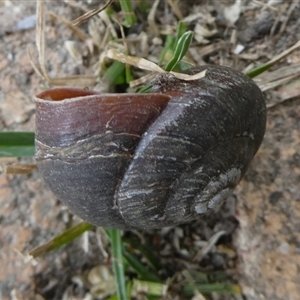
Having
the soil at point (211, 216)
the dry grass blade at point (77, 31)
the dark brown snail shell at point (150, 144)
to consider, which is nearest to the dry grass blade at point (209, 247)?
the soil at point (211, 216)

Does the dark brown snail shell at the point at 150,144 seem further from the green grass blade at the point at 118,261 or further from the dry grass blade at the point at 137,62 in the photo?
the green grass blade at the point at 118,261

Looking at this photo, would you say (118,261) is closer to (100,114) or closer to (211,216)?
(211,216)

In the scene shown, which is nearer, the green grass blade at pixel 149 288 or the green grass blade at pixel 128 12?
the green grass blade at pixel 149 288

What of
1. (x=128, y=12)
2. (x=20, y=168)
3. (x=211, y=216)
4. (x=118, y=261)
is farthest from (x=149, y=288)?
(x=128, y=12)

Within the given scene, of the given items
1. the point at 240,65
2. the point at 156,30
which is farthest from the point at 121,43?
the point at 240,65

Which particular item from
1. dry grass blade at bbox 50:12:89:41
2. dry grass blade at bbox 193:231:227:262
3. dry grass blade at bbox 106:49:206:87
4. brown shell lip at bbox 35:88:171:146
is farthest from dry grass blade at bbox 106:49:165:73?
dry grass blade at bbox 193:231:227:262

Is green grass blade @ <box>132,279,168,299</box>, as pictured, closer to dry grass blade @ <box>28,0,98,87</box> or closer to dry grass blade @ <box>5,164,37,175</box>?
dry grass blade @ <box>5,164,37,175</box>
